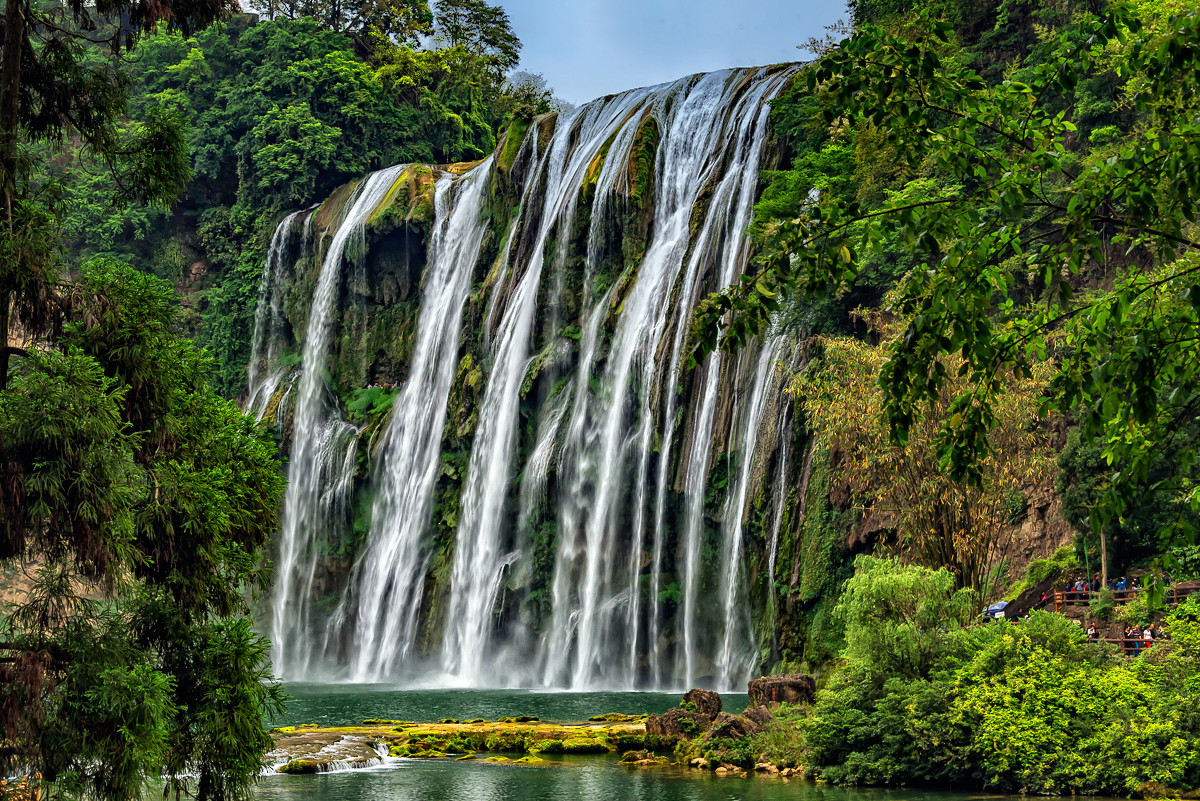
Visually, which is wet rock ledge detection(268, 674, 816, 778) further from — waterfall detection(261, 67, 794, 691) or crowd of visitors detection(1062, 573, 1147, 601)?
waterfall detection(261, 67, 794, 691)

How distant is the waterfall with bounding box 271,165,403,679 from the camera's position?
4503 cm

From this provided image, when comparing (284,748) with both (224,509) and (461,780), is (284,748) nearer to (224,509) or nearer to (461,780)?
(461,780)

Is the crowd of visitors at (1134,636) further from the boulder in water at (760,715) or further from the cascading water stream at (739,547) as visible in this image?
the cascading water stream at (739,547)

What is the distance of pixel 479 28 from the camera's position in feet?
208

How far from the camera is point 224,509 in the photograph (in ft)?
33.4

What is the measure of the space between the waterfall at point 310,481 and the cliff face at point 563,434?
0.43 ft

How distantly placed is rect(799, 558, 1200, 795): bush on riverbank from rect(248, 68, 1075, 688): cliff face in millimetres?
8743

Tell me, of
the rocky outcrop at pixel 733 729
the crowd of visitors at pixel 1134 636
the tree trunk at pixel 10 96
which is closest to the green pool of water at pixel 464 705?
the rocky outcrop at pixel 733 729

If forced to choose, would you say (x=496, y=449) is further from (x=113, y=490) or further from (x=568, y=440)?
(x=113, y=490)

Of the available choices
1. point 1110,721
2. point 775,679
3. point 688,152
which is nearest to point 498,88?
point 688,152

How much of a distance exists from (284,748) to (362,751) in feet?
4.59

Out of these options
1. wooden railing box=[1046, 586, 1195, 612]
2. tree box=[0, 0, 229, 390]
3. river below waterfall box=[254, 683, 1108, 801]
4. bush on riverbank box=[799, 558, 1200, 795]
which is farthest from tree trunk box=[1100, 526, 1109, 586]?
tree box=[0, 0, 229, 390]

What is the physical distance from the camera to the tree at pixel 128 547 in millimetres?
8430

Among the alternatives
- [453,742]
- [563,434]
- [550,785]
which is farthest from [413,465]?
[550,785]
